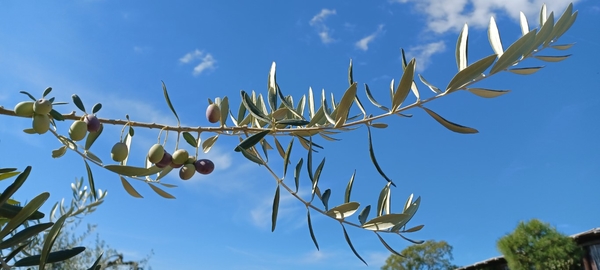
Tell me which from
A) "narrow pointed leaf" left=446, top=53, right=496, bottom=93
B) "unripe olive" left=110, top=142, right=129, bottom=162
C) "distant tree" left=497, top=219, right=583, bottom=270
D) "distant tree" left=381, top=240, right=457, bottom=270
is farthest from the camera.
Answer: "distant tree" left=381, top=240, right=457, bottom=270

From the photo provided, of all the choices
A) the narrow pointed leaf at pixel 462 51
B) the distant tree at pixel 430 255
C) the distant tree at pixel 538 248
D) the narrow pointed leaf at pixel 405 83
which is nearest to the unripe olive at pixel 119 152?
the narrow pointed leaf at pixel 405 83

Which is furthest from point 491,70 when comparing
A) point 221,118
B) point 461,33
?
point 221,118

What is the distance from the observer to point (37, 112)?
0.98 m

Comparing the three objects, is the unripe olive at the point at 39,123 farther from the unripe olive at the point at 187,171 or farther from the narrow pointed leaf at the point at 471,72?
the narrow pointed leaf at the point at 471,72

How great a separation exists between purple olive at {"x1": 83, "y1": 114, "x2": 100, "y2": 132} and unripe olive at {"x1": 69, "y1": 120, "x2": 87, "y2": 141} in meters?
0.02

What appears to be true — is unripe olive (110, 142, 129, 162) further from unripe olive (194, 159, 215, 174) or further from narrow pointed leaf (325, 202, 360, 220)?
narrow pointed leaf (325, 202, 360, 220)

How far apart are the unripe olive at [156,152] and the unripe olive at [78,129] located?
0.43 ft

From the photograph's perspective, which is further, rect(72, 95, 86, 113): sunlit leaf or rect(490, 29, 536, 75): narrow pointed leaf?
rect(72, 95, 86, 113): sunlit leaf

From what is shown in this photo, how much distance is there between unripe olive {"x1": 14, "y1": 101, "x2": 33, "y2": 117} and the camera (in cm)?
98

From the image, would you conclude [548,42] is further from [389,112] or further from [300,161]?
[300,161]

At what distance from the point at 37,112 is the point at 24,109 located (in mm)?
29

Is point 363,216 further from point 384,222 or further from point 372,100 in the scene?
point 372,100

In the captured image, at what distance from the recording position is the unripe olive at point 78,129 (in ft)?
3.24

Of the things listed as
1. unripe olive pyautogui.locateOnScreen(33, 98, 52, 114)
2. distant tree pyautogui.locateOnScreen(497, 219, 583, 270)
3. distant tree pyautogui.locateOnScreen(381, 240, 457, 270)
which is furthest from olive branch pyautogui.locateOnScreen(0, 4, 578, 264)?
distant tree pyautogui.locateOnScreen(381, 240, 457, 270)
